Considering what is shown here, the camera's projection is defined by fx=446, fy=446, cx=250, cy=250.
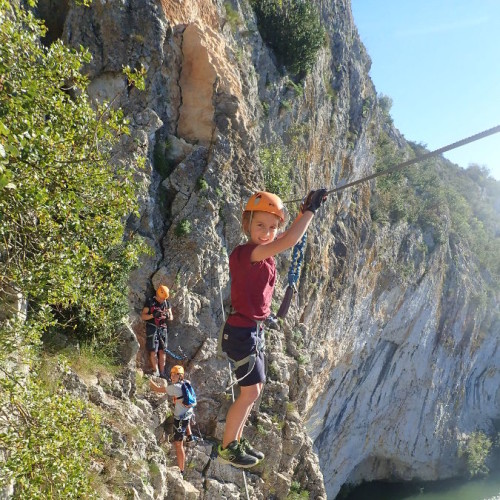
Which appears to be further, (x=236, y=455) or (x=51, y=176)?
(x=236, y=455)

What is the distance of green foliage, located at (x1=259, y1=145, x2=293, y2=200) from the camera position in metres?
11.5

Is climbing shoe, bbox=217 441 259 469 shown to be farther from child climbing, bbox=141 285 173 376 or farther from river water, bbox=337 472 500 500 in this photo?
river water, bbox=337 472 500 500

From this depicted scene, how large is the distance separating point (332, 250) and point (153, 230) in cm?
877

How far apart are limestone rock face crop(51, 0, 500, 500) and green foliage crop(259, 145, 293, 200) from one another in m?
0.48

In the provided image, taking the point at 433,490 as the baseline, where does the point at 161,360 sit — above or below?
above

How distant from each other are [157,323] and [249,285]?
426cm

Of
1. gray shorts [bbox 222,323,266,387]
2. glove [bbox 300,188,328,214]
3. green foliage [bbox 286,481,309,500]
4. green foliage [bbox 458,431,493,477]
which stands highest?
glove [bbox 300,188,328,214]

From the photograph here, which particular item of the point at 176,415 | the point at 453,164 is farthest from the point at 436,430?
the point at 453,164

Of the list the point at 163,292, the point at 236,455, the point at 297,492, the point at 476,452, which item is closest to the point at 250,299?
the point at 236,455

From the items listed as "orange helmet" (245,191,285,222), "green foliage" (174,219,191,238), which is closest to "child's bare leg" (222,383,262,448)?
"orange helmet" (245,191,285,222)

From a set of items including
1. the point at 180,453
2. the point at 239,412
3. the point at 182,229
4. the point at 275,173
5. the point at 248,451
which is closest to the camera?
the point at 239,412

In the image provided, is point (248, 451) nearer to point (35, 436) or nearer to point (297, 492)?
point (35, 436)

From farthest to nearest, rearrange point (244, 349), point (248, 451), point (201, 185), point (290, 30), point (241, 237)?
point (290, 30) → point (241, 237) → point (201, 185) → point (248, 451) → point (244, 349)

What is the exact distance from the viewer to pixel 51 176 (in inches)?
161
